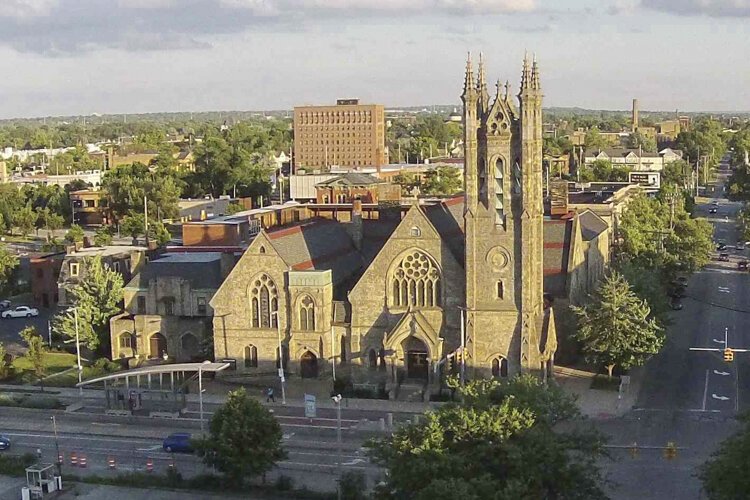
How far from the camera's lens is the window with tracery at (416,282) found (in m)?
62.1

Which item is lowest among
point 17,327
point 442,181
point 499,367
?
point 17,327

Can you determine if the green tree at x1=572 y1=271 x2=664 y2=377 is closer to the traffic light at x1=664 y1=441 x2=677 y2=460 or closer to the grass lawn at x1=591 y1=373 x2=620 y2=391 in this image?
the grass lawn at x1=591 y1=373 x2=620 y2=391

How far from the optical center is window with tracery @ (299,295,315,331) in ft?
208

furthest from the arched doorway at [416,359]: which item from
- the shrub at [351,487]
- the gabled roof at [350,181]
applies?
the gabled roof at [350,181]

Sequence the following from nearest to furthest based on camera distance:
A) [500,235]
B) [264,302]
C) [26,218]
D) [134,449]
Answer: [134,449]
[500,235]
[264,302]
[26,218]

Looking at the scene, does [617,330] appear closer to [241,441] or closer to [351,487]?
[351,487]

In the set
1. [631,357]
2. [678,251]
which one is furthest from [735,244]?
[631,357]

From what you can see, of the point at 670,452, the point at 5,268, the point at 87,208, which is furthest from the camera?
the point at 87,208

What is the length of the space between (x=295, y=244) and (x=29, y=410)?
19.6 meters

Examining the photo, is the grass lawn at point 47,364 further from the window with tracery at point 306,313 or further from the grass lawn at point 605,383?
the grass lawn at point 605,383

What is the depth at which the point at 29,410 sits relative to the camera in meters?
61.2

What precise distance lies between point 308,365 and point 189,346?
34.1 ft

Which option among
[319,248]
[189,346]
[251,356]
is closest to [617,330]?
[319,248]

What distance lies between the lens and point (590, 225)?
83.6 m
